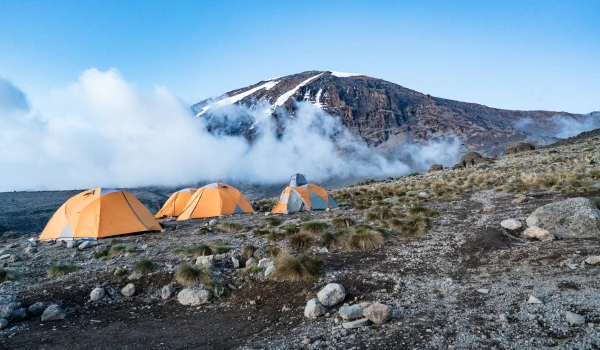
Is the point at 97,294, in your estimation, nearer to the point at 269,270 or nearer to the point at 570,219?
the point at 269,270

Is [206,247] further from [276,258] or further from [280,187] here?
[280,187]

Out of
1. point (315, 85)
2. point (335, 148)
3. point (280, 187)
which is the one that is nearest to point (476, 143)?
point (335, 148)

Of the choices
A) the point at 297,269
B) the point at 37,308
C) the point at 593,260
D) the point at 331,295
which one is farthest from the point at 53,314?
the point at 593,260

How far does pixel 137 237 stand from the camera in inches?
579

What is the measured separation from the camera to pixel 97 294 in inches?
287

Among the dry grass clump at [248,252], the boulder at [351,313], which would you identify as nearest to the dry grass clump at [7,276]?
the dry grass clump at [248,252]

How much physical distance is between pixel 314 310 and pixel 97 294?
4.61m

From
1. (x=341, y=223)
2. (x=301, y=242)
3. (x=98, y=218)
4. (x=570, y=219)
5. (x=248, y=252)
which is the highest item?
(x=98, y=218)

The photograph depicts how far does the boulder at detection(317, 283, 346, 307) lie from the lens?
610cm

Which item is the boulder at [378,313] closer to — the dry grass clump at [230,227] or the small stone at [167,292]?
the small stone at [167,292]

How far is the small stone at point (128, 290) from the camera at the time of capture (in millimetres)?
7402

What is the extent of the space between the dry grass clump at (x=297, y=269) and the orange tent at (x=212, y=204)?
14.0 m

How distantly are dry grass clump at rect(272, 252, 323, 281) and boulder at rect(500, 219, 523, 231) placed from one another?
584 centimetres

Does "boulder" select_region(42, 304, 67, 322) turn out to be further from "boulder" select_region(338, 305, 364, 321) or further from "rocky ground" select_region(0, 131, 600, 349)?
"boulder" select_region(338, 305, 364, 321)
